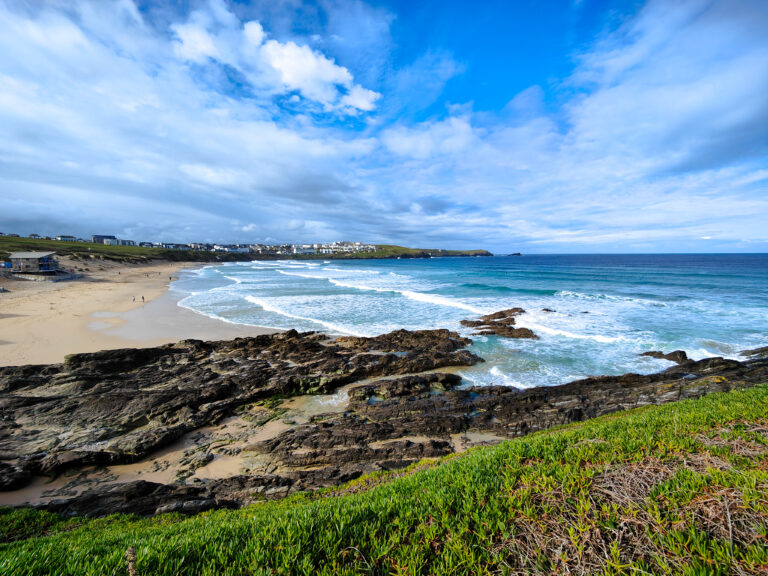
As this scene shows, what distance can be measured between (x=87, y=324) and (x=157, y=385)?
55.6 ft

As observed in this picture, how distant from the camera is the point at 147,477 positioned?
29.9ft

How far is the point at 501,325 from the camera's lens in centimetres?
2506

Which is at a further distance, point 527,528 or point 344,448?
point 344,448

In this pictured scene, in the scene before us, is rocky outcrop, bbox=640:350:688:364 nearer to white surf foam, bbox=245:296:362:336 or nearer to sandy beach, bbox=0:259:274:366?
white surf foam, bbox=245:296:362:336

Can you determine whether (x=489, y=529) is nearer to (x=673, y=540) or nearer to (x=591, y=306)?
(x=673, y=540)

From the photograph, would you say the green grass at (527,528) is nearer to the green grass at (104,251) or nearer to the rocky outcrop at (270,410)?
the rocky outcrop at (270,410)

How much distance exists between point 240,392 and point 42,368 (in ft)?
32.9

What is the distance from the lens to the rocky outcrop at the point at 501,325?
22812 mm

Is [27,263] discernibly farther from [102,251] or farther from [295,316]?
[102,251]

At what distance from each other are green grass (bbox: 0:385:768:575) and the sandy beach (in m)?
20.3

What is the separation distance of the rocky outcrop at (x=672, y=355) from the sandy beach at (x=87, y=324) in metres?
25.5

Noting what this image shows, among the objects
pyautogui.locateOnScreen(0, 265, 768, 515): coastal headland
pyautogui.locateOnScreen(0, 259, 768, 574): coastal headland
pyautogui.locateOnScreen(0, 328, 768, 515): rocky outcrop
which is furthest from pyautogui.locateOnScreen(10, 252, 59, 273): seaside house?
pyautogui.locateOnScreen(0, 328, 768, 515): rocky outcrop

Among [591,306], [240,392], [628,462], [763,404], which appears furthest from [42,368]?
[591,306]

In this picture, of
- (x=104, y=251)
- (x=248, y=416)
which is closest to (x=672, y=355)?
(x=248, y=416)
